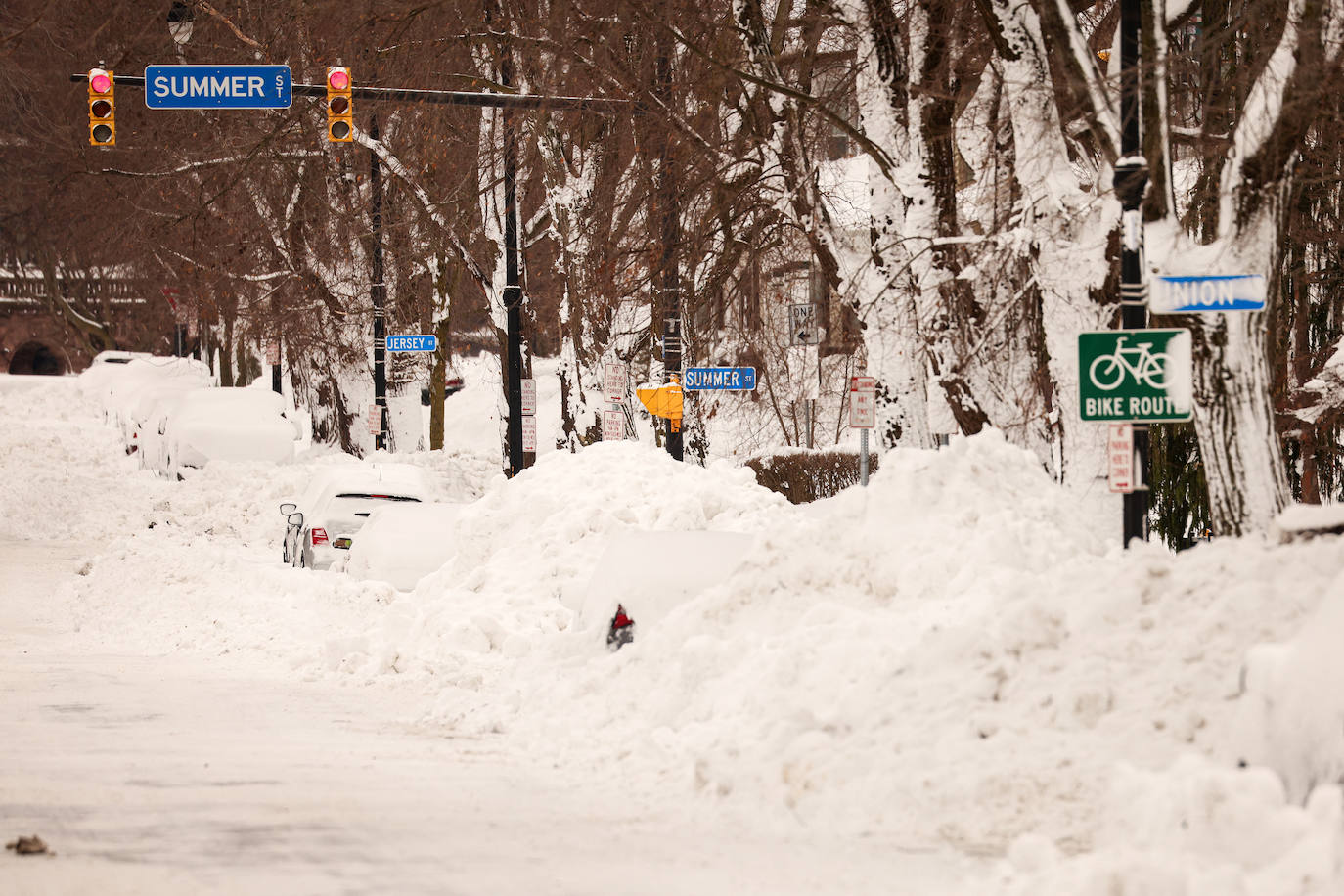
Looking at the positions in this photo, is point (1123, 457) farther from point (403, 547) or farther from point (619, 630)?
point (403, 547)

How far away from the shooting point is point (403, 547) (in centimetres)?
1772

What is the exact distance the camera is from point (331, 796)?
8.10m

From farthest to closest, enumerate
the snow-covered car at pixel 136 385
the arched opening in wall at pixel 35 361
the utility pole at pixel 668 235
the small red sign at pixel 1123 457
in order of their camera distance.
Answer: the arched opening in wall at pixel 35 361, the snow-covered car at pixel 136 385, the utility pole at pixel 668 235, the small red sign at pixel 1123 457

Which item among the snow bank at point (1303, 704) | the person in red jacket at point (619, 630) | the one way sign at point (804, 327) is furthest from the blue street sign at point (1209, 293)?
the one way sign at point (804, 327)

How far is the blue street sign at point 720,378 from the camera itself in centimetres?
2019

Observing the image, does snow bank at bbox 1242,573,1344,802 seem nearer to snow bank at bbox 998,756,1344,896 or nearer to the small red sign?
snow bank at bbox 998,756,1344,896

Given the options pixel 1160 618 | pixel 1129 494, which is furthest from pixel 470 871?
pixel 1129 494

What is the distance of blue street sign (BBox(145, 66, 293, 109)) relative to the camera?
1789 centimetres

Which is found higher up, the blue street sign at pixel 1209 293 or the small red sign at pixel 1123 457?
the blue street sign at pixel 1209 293

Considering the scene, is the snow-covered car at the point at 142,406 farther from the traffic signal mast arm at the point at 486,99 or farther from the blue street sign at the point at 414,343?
the traffic signal mast arm at the point at 486,99

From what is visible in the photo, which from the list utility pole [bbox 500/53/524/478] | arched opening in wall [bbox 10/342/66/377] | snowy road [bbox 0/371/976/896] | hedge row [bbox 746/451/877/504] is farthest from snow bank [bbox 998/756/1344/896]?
arched opening in wall [bbox 10/342/66/377]

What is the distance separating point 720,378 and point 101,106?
7862mm

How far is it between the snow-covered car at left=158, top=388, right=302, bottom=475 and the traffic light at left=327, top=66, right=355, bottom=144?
1637 centimetres

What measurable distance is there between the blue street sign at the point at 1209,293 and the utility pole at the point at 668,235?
23.4 ft
